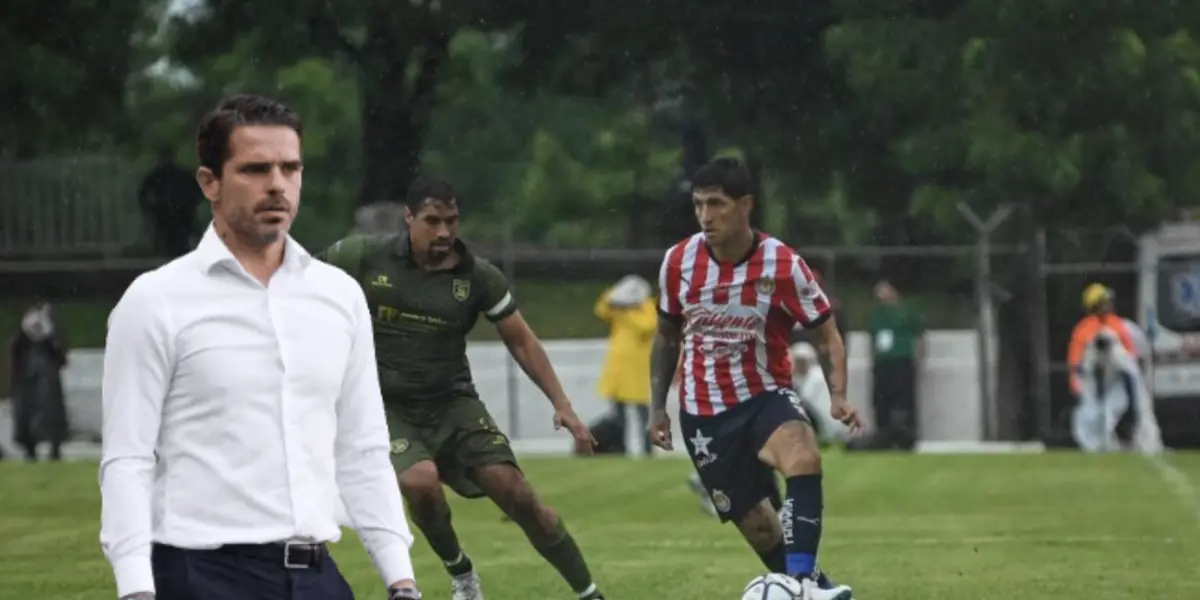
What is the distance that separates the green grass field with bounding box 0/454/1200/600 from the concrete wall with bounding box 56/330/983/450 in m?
6.27

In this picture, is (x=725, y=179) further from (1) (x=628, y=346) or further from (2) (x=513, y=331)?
(1) (x=628, y=346)

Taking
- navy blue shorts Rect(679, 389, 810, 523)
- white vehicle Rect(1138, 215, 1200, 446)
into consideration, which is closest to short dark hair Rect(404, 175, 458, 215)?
navy blue shorts Rect(679, 389, 810, 523)

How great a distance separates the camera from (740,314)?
9.91 metres

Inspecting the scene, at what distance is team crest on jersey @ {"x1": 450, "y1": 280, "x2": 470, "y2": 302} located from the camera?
10.5m

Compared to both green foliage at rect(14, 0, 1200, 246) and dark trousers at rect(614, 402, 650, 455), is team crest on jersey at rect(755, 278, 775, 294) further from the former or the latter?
green foliage at rect(14, 0, 1200, 246)

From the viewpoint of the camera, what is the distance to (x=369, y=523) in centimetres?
495

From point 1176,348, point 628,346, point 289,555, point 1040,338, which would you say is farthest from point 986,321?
point 289,555

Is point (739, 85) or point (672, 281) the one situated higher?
point (739, 85)

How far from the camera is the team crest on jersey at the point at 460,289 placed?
10.5 metres

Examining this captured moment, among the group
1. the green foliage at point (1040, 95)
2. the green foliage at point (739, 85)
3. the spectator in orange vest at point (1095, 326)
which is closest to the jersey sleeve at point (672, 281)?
the spectator in orange vest at point (1095, 326)

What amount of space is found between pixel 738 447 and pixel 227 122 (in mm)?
5323

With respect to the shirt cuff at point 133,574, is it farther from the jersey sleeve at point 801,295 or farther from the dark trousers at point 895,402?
the dark trousers at point 895,402

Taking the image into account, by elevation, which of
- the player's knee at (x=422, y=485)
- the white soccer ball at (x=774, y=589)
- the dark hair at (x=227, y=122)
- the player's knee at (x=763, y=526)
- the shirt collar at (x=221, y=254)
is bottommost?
the white soccer ball at (x=774, y=589)

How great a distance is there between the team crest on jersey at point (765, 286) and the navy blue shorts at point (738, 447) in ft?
1.29
